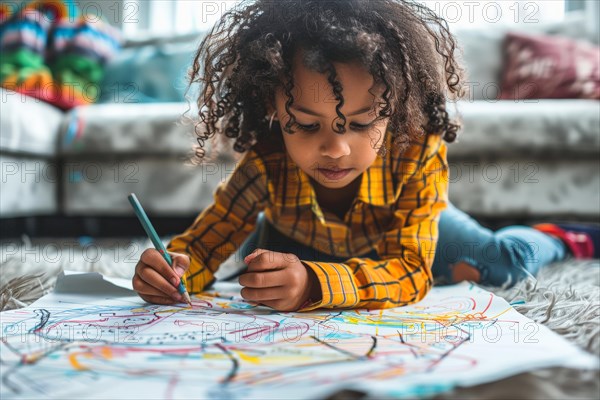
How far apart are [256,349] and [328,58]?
12.3 inches

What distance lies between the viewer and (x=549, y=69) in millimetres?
1473

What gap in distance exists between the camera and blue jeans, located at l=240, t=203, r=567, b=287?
78 cm

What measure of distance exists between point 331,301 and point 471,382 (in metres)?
0.23

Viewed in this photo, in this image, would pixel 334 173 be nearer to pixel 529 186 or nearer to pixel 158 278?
pixel 158 278

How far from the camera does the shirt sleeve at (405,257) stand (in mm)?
572

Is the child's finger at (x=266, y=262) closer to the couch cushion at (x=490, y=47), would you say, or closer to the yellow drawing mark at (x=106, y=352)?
the yellow drawing mark at (x=106, y=352)

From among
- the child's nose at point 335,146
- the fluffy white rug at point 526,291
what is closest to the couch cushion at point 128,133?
the fluffy white rug at point 526,291

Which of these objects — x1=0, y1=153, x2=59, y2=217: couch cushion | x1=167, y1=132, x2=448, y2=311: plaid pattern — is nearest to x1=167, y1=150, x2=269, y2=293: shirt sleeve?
x1=167, y1=132, x2=448, y2=311: plaid pattern

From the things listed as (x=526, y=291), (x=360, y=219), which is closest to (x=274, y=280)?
(x=360, y=219)

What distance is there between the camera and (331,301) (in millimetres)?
557

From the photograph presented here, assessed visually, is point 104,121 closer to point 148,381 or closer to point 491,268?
point 491,268

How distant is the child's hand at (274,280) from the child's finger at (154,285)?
0.09 metres

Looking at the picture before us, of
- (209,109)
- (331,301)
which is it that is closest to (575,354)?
(331,301)

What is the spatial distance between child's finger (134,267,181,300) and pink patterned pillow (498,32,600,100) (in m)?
1.22
